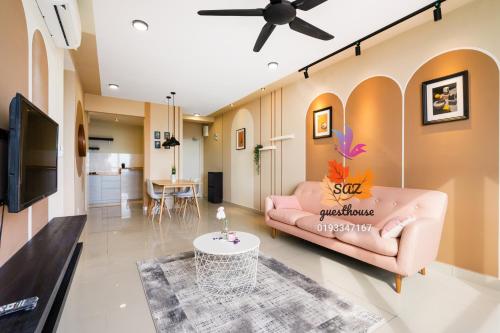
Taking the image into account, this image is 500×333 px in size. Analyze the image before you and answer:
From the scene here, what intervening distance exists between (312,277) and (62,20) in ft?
11.5

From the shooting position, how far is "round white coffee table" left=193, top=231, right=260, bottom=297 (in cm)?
209

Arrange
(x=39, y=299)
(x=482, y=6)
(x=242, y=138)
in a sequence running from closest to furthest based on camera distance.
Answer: (x=39, y=299) < (x=482, y=6) < (x=242, y=138)

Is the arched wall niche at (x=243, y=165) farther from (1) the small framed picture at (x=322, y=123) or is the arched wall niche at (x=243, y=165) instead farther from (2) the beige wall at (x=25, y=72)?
(2) the beige wall at (x=25, y=72)

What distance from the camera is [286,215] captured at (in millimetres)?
3357

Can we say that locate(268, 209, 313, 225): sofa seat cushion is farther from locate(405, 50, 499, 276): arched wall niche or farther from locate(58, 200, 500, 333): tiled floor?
locate(405, 50, 499, 276): arched wall niche

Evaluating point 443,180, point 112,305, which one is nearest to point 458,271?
point 443,180

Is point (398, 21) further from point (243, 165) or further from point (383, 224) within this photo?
point (243, 165)

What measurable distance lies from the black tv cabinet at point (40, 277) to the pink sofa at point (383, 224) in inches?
99.2

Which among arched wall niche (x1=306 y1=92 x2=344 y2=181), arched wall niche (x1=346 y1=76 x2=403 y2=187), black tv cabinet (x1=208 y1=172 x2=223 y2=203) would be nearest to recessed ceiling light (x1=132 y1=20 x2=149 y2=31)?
arched wall niche (x1=306 y1=92 x2=344 y2=181)

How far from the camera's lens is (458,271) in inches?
95.6

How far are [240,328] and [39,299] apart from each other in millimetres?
1235

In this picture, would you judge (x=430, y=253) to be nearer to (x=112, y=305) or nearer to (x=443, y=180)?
(x=443, y=180)

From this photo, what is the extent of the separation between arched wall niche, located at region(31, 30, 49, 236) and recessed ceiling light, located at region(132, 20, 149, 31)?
0.88m

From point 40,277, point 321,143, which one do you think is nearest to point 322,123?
point 321,143
